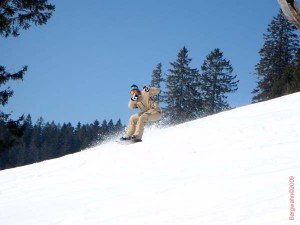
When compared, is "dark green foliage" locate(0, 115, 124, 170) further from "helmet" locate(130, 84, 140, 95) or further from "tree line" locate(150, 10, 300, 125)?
"helmet" locate(130, 84, 140, 95)

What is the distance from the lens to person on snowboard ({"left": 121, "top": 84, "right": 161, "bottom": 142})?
1186cm

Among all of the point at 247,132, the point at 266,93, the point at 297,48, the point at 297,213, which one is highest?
the point at 297,48

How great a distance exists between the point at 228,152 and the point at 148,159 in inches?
69.6

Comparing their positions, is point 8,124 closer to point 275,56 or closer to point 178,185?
point 178,185

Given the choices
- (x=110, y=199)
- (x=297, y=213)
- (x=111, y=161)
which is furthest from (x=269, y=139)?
(x=297, y=213)

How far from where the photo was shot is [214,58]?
4578 cm

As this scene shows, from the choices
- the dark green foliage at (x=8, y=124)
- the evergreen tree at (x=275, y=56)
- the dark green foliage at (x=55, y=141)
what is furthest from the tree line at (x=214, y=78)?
the dark green foliage at (x=55, y=141)

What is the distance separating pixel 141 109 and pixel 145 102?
0.93 feet

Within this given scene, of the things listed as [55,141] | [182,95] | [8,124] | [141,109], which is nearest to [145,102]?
[141,109]

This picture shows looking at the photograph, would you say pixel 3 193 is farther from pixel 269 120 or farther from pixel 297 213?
pixel 269 120

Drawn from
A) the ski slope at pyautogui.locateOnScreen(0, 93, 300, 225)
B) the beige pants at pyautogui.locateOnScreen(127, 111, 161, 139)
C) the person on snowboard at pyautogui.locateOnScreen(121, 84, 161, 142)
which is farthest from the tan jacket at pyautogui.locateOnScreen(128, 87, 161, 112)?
the ski slope at pyautogui.locateOnScreen(0, 93, 300, 225)

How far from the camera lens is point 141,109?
40.0 feet

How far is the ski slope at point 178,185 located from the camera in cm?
391

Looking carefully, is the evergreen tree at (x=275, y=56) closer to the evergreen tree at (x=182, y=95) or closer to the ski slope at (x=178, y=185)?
the evergreen tree at (x=182, y=95)
